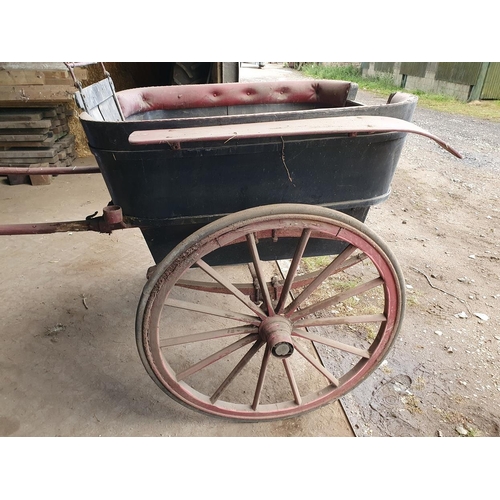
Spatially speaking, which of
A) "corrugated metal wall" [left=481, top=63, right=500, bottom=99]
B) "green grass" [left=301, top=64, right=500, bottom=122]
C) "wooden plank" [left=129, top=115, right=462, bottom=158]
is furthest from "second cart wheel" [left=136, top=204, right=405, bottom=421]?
"corrugated metal wall" [left=481, top=63, right=500, bottom=99]

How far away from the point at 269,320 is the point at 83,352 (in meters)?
1.20

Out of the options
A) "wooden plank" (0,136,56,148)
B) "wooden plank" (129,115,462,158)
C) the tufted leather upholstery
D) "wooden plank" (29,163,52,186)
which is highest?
"wooden plank" (129,115,462,158)

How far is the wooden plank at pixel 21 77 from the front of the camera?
351 centimetres

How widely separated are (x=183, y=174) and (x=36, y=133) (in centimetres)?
357

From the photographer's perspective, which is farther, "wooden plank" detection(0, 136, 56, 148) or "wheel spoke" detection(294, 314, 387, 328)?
"wooden plank" detection(0, 136, 56, 148)

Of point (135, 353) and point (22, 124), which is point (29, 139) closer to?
point (22, 124)

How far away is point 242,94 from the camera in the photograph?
224cm

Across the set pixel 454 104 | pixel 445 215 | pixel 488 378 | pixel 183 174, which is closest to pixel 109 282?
pixel 183 174

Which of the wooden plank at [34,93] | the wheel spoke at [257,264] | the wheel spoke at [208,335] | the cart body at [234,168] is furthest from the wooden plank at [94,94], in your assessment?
the wooden plank at [34,93]

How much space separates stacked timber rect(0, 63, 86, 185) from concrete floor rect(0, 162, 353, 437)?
1.34 meters

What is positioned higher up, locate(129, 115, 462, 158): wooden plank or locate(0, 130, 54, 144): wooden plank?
locate(129, 115, 462, 158): wooden plank

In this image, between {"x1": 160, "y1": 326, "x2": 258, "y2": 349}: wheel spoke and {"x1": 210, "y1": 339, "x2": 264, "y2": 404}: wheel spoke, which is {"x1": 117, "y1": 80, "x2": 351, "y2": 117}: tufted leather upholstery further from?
{"x1": 210, "y1": 339, "x2": 264, "y2": 404}: wheel spoke

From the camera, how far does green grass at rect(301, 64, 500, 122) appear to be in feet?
24.4

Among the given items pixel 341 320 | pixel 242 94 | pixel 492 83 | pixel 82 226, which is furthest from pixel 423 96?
pixel 82 226
